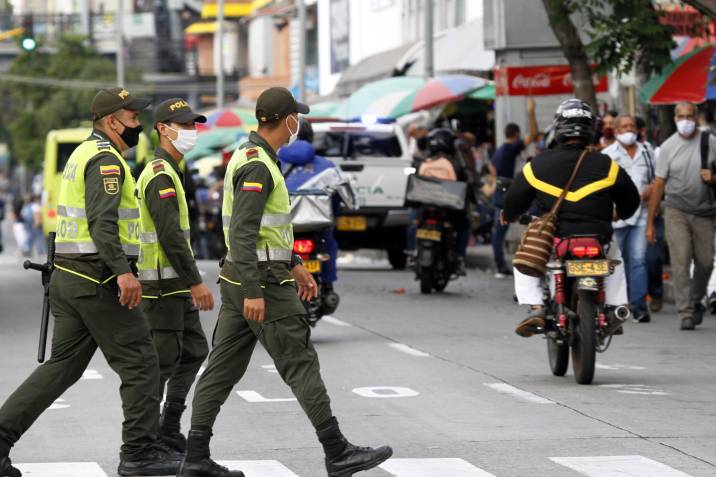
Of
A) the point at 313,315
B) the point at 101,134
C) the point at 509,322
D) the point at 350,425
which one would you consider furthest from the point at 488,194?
the point at 101,134

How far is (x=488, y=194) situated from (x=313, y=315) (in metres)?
10.9

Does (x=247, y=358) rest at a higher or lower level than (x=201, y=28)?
lower

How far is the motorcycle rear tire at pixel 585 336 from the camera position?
11.5 m

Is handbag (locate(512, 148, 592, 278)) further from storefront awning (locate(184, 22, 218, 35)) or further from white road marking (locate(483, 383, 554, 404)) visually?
storefront awning (locate(184, 22, 218, 35))

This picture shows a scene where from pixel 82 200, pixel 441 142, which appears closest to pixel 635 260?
pixel 441 142

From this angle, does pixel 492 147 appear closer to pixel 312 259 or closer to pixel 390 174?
pixel 390 174

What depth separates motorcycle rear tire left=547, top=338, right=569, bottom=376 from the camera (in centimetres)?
1213

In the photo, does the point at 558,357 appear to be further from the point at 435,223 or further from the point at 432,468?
the point at 435,223

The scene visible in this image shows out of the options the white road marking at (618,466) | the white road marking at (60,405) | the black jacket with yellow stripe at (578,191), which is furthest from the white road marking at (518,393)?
the white road marking at (60,405)

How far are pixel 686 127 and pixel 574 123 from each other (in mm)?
4111

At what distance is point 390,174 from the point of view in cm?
2459

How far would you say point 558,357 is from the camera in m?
12.2

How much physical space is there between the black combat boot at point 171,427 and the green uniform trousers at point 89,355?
453 mm

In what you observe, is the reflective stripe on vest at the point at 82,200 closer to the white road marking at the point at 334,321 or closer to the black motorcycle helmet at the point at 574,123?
the black motorcycle helmet at the point at 574,123
